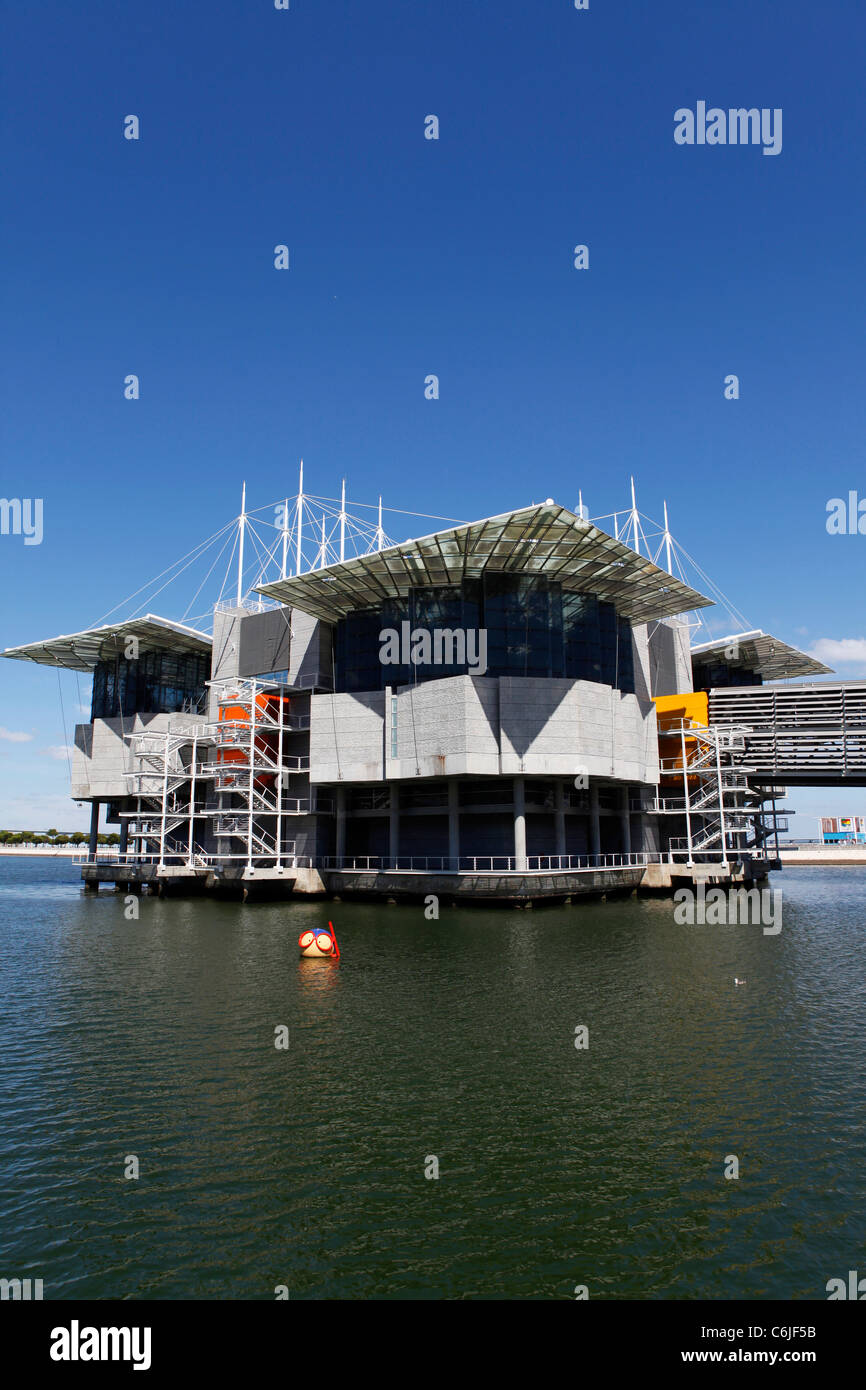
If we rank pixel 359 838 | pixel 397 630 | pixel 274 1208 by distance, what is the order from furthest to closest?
pixel 359 838 → pixel 397 630 → pixel 274 1208

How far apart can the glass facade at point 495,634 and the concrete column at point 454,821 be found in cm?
915

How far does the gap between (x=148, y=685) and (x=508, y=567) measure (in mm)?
48267

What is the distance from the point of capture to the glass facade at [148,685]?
93562 millimetres

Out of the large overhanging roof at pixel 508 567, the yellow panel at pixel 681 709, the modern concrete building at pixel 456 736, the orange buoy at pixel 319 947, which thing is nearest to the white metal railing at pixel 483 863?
the modern concrete building at pixel 456 736

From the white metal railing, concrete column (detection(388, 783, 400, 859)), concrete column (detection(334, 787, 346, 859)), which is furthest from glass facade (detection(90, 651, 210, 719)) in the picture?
concrete column (detection(388, 783, 400, 859))

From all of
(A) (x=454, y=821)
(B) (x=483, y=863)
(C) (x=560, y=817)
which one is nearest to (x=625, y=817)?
(C) (x=560, y=817)

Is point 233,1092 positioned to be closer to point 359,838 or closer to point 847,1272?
point 847,1272

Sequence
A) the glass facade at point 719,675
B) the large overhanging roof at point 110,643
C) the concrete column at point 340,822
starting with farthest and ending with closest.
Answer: the glass facade at point 719,675
the large overhanging roof at point 110,643
the concrete column at point 340,822

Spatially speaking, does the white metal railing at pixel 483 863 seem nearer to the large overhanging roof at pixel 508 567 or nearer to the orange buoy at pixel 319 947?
the large overhanging roof at pixel 508 567

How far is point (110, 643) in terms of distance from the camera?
9194cm
